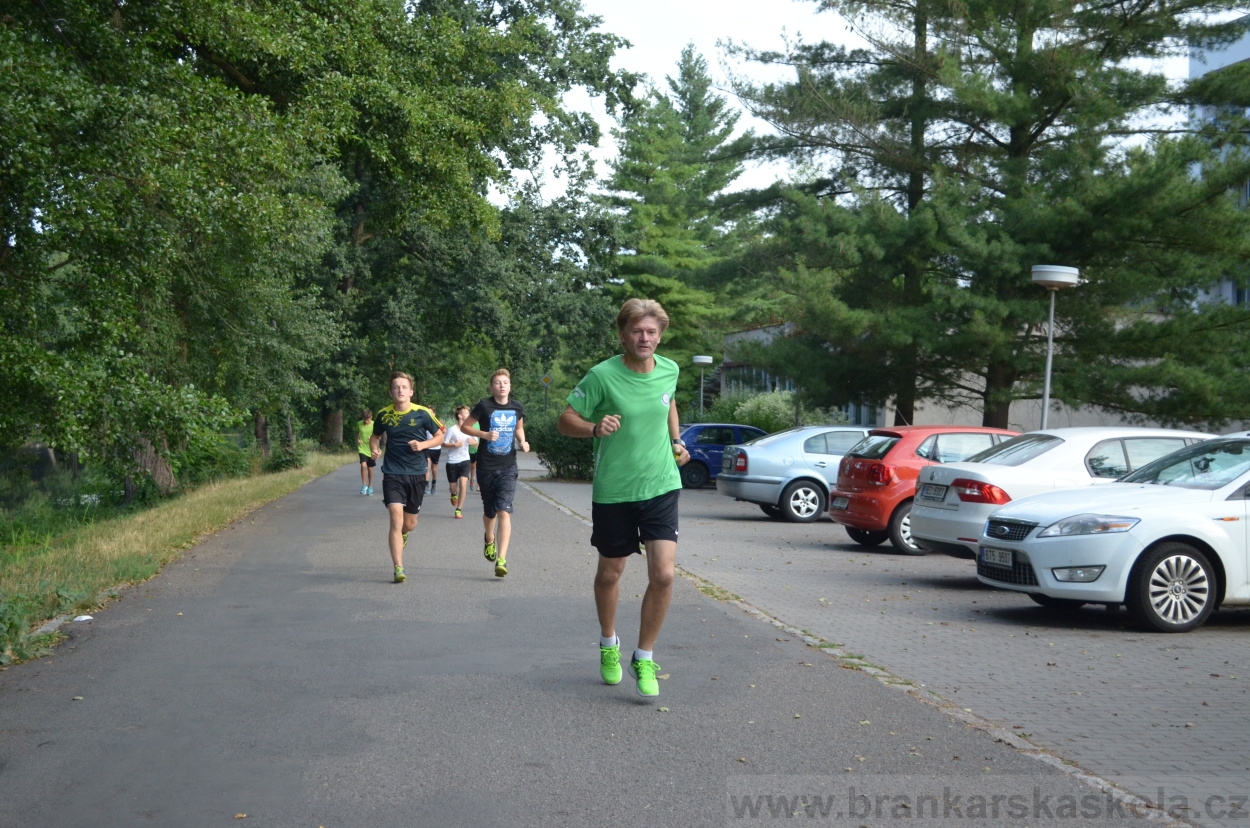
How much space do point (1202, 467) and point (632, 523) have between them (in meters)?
5.77

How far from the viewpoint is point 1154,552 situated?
9234mm

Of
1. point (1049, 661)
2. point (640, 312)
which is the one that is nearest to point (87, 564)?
point (640, 312)

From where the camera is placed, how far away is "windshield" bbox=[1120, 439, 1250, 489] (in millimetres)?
9719

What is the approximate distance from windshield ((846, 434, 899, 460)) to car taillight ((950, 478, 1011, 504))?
3.38 metres

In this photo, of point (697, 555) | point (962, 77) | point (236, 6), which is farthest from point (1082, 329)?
point (236, 6)

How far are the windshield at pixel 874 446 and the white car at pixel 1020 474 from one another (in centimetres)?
265


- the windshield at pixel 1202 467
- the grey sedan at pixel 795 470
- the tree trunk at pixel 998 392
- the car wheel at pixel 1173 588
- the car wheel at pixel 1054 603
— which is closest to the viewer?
the car wheel at pixel 1173 588

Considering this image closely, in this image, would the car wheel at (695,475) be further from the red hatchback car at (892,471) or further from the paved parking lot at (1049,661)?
the paved parking lot at (1049,661)

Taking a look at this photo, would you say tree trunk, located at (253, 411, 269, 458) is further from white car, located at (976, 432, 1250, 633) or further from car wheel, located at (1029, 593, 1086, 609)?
white car, located at (976, 432, 1250, 633)

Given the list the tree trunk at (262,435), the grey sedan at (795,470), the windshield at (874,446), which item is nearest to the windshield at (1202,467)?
the windshield at (874,446)

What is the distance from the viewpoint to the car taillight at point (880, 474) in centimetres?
1527

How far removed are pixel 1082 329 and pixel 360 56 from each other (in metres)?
15.4

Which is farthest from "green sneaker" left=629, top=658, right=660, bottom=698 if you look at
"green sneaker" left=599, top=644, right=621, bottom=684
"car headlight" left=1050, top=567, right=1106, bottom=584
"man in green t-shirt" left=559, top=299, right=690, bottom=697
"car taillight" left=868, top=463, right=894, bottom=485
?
"car taillight" left=868, top=463, right=894, bottom=485

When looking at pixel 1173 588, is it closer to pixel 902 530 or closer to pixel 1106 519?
pixel 1106 519
